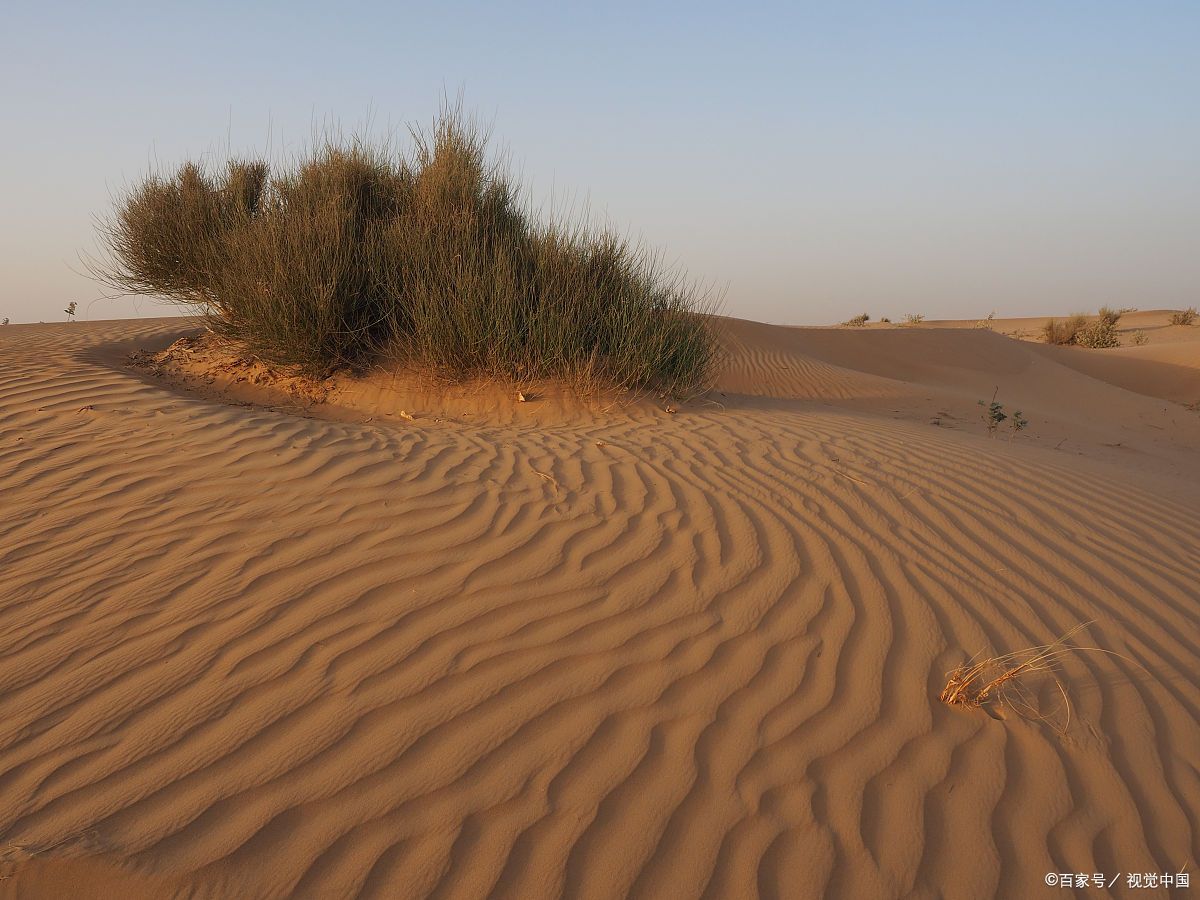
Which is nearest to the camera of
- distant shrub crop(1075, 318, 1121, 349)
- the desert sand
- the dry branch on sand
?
the desert sand

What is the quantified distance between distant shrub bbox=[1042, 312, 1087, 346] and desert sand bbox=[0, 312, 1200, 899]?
21167mm

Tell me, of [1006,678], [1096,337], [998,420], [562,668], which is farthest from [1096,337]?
[562,668]

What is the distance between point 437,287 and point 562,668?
556 cm

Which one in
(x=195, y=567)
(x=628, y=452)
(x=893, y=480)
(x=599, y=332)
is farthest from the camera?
(x=599, y=332)

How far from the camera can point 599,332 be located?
7641 millimetres

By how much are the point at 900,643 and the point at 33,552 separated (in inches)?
152

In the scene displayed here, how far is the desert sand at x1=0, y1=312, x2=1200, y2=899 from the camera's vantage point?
2.09m

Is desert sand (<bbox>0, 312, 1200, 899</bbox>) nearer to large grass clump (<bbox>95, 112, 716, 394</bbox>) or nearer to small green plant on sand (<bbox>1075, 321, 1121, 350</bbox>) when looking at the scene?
large grass clump (<bbox>95, 112, 716, 394</bbox>)

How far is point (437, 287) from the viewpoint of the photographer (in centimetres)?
756

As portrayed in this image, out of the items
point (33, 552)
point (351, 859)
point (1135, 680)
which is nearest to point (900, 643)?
point (1135, 680)

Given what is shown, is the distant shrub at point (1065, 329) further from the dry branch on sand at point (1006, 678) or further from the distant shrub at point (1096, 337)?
the dry branch on sand at point (1006, 678)

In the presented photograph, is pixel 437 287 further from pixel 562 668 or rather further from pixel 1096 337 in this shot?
pixel 1096 337

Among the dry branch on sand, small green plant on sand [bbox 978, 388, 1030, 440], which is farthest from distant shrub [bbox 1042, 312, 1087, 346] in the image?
the dry branch on sand

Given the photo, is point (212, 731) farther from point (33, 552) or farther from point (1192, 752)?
point (1192, 752)
